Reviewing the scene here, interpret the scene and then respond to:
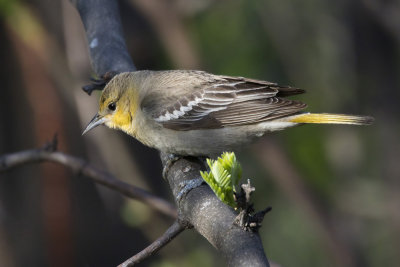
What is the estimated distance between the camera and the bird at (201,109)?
497 centimetres

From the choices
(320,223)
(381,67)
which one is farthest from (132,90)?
(381,67)

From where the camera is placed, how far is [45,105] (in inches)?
279

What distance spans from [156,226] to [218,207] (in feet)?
11.3

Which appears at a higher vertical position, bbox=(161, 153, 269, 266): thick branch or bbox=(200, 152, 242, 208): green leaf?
bbox=(200, 152, 242, 208): green leaf

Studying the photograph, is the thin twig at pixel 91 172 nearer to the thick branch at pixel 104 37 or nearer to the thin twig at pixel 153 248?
the thick branch at pixel 104 37

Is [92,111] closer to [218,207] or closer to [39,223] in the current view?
[39,223]

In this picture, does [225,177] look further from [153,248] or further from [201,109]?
[201,109]

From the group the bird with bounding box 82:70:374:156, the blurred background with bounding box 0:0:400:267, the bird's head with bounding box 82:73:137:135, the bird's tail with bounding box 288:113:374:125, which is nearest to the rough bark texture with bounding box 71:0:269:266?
the bird with bounding box 82:70:374:156

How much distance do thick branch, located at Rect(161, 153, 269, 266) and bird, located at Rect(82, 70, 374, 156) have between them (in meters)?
0.88

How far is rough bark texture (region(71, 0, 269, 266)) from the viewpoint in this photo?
2.50 meters

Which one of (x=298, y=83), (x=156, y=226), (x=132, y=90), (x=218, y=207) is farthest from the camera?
(x=298, y=83)

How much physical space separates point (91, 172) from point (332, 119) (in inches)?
81.1

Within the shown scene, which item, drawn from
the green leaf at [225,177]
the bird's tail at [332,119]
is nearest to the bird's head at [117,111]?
the bird's tail at [332,119]

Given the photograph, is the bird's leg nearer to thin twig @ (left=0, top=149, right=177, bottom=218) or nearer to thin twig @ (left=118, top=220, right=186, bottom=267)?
thin twig @ (left=0, top=149, right=177, bottom=218)
